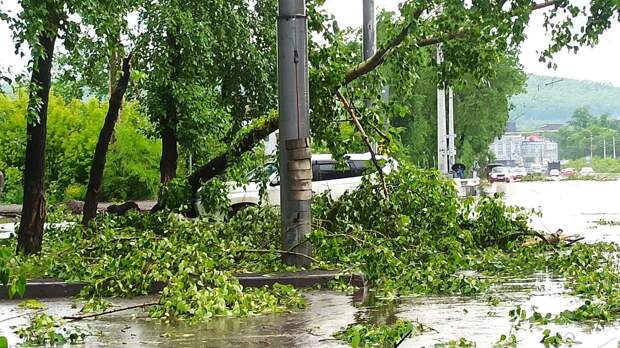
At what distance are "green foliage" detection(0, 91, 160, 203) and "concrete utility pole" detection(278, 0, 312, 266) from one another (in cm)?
2571

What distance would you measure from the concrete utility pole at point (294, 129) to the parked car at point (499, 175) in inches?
2740

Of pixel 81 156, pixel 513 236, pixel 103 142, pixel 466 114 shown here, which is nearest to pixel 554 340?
pixel 513 236

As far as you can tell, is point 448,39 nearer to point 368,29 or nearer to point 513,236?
point 513,236

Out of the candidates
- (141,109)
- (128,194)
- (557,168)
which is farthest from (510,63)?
(557,168)

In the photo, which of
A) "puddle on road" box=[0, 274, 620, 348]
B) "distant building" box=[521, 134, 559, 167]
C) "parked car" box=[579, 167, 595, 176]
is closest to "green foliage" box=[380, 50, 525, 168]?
"puddle on road" box=[0, 274, 620, 348]

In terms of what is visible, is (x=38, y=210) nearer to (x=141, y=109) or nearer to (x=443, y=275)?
(x=443, y=275)

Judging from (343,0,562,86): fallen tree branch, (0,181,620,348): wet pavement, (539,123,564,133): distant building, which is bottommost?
(0,181,620,348): wet pavement

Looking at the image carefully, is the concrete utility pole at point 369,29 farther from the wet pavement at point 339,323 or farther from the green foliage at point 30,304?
the green foliage at point 30,304

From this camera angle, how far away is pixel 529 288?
1209cm

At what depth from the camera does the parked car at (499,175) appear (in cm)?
8206

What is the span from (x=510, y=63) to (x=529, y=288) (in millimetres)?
50517

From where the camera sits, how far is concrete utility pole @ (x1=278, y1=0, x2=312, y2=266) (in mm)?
12773

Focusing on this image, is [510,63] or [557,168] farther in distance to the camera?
[557,168]

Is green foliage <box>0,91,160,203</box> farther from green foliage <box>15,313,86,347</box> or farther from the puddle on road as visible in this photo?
green foliage <box>15,313,86,347</box>
